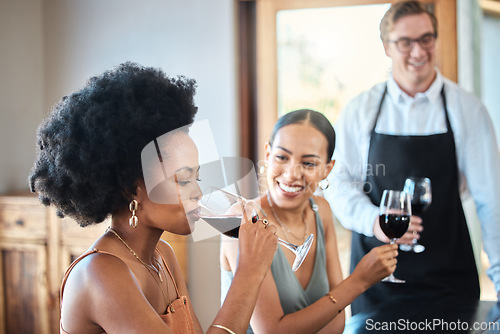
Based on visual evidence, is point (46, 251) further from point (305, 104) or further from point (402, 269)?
point (402, 269)

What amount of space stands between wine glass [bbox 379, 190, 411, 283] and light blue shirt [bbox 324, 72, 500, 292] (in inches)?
14.9

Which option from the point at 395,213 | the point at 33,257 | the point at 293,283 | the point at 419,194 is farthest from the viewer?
the point at 33,257

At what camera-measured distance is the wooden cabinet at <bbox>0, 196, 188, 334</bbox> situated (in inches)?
120

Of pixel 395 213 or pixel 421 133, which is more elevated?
pixel 421 133

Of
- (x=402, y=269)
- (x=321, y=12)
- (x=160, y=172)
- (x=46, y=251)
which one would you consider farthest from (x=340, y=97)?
(x=160, y=172)

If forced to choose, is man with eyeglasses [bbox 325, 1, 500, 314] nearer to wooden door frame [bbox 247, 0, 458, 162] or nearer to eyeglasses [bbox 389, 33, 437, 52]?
eyeglasses [bbox 389, 33, 437, 52]

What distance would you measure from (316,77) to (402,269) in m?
1.44

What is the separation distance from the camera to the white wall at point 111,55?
3.26 meters

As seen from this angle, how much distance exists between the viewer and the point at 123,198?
1.14 m

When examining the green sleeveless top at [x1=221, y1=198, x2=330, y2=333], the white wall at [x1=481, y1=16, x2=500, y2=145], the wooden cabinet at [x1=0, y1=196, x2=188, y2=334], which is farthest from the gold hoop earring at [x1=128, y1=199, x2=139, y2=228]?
the white wall at [x1=481, y1=16, x2=500, y2=145]

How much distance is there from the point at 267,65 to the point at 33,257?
1824 mm

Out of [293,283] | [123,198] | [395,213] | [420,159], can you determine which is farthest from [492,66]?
[123,198]

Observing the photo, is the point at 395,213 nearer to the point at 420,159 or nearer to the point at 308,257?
the point at 308,257

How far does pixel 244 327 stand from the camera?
1067 mm
